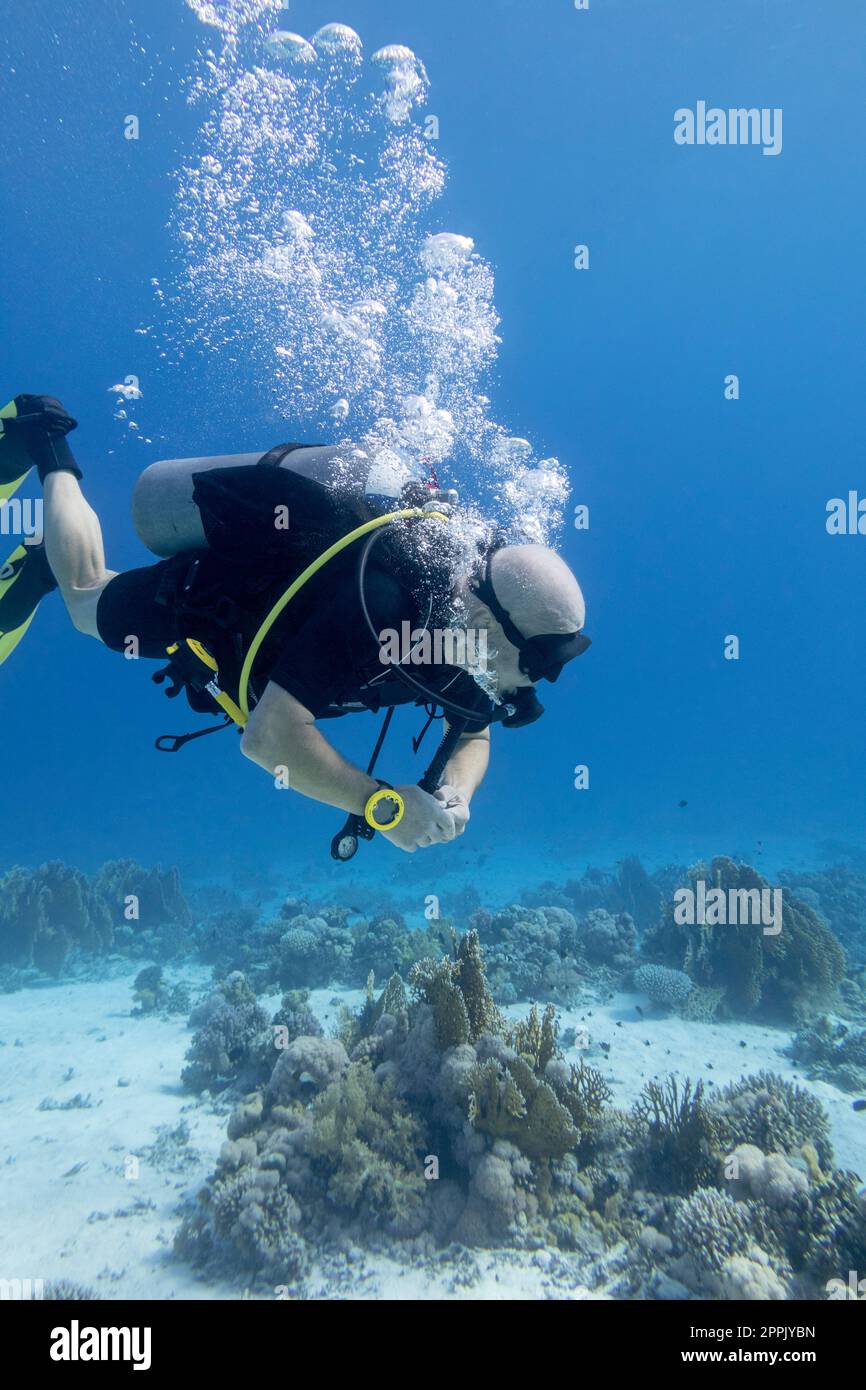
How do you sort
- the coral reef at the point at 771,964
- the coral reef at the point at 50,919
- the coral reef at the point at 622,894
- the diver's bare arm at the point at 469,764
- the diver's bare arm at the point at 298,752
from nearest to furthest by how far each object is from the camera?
the diver's bare arm at the point at 298,752 → the diver's bare arm at the point at 469,764 → the coral reef at the point at 771,964 → the coral reef at the point at 50,919 → the coral reef at the point at 622,894

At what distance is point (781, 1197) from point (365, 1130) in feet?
10.7

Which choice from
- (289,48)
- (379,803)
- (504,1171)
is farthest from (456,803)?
(289,48)

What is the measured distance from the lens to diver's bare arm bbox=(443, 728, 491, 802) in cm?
344

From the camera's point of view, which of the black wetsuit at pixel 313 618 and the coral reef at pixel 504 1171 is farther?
the coral reef at pixel 504 1171

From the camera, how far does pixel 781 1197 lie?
15.1ft

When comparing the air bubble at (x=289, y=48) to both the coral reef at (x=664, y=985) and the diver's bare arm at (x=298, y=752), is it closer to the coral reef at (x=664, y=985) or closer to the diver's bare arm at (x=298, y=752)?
the diver's bare arm at (x=298, y=752)

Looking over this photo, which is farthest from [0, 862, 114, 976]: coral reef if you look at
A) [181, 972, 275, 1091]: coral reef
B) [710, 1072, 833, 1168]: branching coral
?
[710, 1072, 833, 1168]: branching coral

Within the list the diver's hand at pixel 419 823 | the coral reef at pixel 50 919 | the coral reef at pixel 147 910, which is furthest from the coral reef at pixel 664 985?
the coral reef at pixel 50 919

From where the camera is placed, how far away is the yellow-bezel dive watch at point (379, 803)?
2.70m

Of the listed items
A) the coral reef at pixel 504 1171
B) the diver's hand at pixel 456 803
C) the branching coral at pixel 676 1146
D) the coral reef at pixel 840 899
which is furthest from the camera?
the coral reef at pixel 840 899

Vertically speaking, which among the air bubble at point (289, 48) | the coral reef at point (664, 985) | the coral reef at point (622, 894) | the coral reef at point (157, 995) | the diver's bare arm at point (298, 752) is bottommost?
the coral reef at point (157, 995)

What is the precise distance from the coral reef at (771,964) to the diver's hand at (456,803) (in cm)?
969

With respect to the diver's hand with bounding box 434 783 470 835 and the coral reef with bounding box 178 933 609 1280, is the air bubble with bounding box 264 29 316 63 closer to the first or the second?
the diver's hand with bounding box 434 783 470 835
